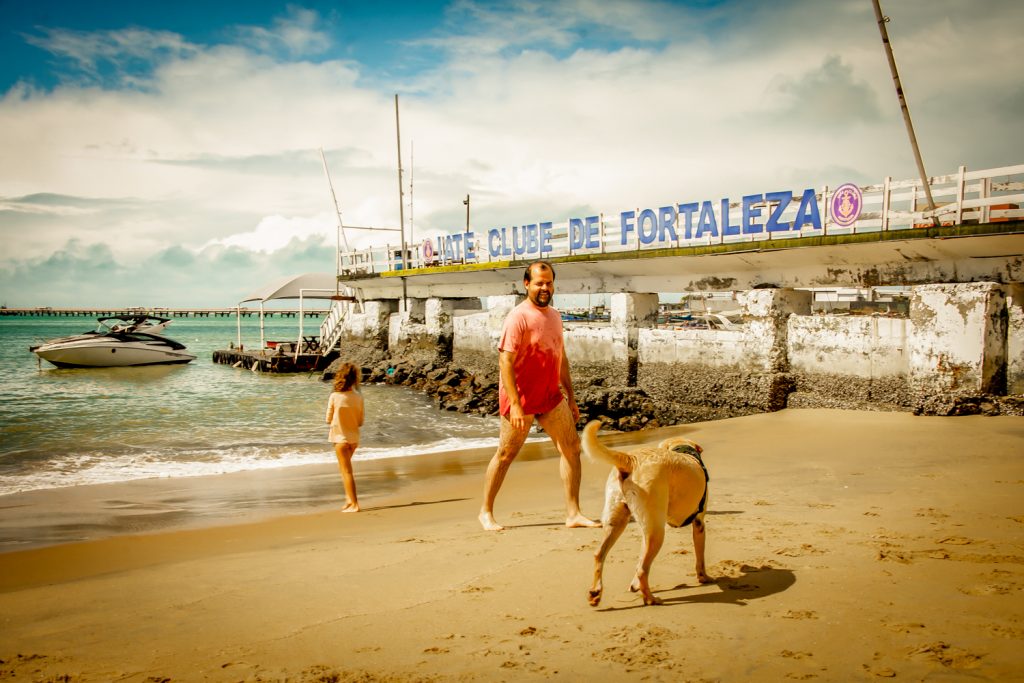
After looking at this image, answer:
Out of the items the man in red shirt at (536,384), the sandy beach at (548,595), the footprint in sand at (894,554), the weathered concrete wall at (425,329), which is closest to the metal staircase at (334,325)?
the weathered concrete wall at (425,329)

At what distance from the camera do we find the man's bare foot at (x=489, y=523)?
5547 mm

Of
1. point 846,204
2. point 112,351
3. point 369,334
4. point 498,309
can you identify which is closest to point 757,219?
point 846,204

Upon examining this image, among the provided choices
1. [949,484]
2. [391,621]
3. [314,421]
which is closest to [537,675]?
[391,621]

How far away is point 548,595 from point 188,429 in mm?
13560

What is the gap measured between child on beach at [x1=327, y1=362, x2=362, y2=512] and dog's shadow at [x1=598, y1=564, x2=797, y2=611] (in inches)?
164

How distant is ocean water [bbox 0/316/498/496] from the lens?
10.9 meters

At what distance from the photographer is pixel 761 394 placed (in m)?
13.7

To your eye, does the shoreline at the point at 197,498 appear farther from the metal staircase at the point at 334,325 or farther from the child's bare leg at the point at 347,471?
the metal staircase at the point at 334,325

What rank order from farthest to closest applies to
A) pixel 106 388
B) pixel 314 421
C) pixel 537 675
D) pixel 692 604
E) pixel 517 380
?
pixel 106 388, pixel 314 421, pixel 517 380, pixel 692 604, pixel 537 675

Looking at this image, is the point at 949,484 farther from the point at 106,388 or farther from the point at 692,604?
the point at 106,388

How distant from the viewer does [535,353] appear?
5391 millimetres

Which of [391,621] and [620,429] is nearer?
[391,621]

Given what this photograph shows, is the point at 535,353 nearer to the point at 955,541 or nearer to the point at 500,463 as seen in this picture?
the point at 500,463

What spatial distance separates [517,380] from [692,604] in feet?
7.48
